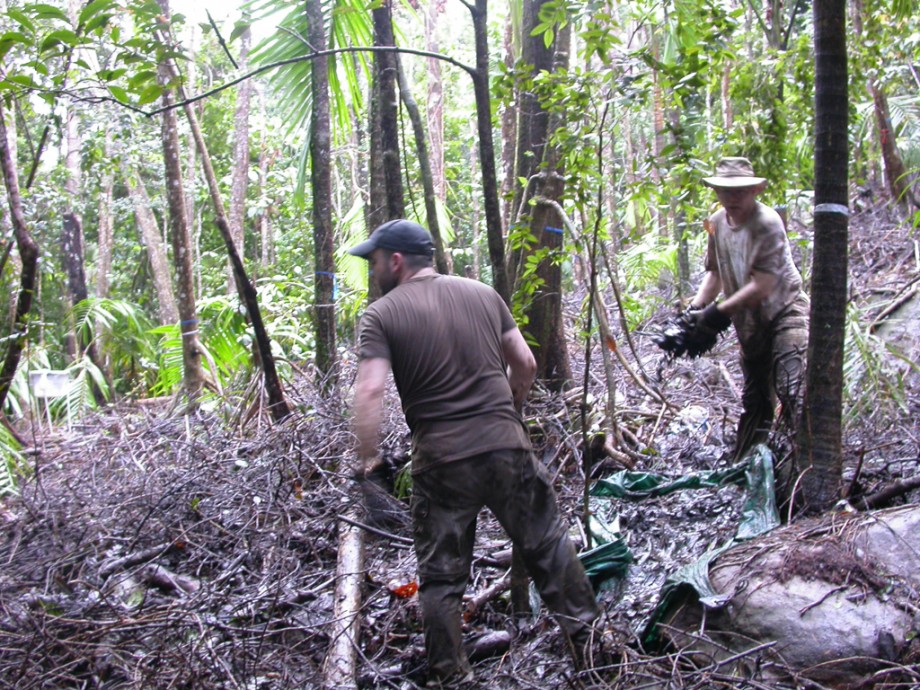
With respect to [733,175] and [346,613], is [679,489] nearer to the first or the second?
[733,175]

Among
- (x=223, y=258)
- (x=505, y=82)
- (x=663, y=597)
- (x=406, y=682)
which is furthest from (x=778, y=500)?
(x=223, y=258)

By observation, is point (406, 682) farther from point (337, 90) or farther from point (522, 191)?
point (337, 90)

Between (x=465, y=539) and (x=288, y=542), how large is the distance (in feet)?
5.31

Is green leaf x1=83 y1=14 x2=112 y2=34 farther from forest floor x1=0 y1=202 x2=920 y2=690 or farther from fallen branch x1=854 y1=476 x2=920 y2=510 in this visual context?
fallen branch x1=854 y1=476 x2=920 y2=510

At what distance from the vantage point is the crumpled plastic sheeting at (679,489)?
12.5ft

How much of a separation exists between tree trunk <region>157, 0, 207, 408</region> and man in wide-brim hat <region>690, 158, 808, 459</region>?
15.5 feet

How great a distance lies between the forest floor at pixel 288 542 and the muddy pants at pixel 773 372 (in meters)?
0.45

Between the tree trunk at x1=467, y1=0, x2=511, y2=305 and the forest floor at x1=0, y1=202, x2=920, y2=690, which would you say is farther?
the tree trunk at x1=467, y1=0, x2=511, y2=305

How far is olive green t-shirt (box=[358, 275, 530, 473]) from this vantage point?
Result: 374 cm

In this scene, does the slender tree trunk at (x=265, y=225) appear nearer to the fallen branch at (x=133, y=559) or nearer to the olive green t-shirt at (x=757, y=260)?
the fallen branch at (x=133, y=559)

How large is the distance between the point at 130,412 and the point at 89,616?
15.7ft

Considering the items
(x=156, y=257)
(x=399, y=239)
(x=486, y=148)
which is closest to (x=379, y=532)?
(x=399, y=239)

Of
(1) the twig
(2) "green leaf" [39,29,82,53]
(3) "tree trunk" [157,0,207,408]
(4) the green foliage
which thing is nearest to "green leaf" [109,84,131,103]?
(2) "green leaf" [39,29,82,53]

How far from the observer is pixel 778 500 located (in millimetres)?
4605
